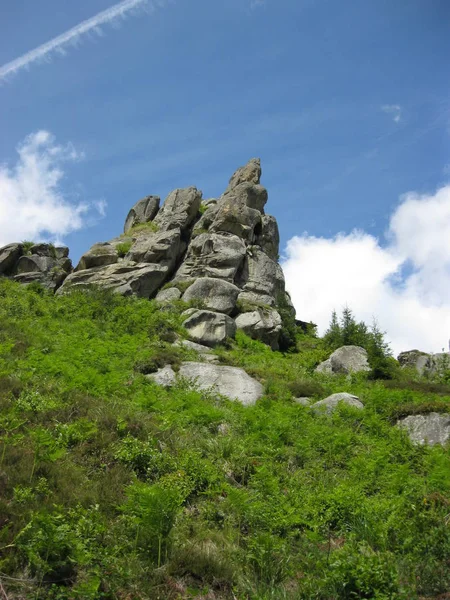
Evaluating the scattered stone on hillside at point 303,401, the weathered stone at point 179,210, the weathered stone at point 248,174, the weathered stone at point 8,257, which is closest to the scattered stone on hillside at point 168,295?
the weathered stone at point 179,210

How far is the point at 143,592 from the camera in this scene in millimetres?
5355

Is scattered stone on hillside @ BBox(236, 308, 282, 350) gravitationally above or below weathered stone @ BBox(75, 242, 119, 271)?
below

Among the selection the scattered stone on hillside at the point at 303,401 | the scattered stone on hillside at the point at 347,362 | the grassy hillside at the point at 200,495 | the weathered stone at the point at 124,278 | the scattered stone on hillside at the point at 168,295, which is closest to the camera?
the grassy hillside at the point at 200,495

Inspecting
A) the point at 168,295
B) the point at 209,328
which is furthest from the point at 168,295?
the point at 209,328

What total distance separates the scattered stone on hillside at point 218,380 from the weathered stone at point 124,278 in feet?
49.4

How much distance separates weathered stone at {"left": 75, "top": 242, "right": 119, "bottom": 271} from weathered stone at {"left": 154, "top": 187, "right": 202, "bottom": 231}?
5165 mm

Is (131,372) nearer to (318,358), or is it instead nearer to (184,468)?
(184,468)

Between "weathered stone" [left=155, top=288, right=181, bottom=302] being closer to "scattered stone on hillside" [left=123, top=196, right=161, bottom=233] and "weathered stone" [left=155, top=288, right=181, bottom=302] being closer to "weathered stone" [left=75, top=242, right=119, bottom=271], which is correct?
"weathered stone" [left=75, top=242, right=119, bottom=271]

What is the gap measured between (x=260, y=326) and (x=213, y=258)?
25.6ft

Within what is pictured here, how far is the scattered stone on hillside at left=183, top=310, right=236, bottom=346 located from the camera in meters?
25.8

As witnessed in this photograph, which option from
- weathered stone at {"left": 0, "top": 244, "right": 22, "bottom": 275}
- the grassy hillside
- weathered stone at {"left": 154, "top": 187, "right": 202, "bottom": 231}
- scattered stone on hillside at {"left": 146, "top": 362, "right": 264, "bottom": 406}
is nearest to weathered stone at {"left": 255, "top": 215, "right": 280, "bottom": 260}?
weathered stone at {"left": 154, "top": 187, "right": 202, "bottom": 231}

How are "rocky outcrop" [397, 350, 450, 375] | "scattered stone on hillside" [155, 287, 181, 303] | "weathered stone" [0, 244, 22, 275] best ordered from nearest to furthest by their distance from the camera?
"rocky outcrop" [397, 350, 450, 375] < "scattered stone on hillside" [155, 287, 181, 303] < "weathered stone" [0, 244, 22, 275]

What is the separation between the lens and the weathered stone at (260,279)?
35.0 meters

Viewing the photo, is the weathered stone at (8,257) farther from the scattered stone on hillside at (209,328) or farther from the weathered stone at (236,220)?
the scattered stone on hillside at (209,328)
